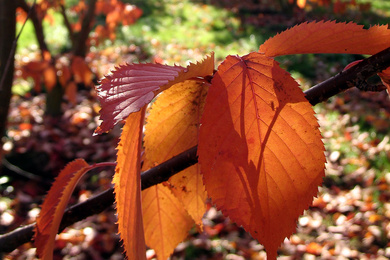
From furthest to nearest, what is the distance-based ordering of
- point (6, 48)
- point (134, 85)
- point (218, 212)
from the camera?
point (218, 212), point (6, 48), point (134, 85)

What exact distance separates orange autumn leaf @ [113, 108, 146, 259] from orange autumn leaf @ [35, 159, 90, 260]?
13 centimetres

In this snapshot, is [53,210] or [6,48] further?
[6,48]

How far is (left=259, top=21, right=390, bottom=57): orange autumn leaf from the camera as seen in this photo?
11.8 inches

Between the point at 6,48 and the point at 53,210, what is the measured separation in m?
0.78

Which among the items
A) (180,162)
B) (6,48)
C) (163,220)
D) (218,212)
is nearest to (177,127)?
(180,162)

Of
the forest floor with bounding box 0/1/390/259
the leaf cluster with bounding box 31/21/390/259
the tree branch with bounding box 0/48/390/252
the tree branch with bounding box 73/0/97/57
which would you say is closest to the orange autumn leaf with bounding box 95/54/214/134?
the leaf cluster with bounding box 31/21/390/259

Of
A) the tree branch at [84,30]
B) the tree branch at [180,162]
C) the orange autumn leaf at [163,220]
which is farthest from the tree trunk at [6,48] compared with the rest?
the tree branch at [84,30]

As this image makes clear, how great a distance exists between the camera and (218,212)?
235cm

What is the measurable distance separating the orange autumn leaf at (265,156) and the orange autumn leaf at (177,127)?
0.08m

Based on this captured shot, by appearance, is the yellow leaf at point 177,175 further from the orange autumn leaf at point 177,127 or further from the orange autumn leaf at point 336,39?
the orange autumn leaf at point 336,39

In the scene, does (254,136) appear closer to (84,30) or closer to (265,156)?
(265,156)

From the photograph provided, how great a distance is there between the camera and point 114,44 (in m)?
5.29

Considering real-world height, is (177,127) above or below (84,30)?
below

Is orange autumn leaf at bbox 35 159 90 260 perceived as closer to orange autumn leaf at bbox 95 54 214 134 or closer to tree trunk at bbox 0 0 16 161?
orange autumn leaf at bbox 95 54 214 134
